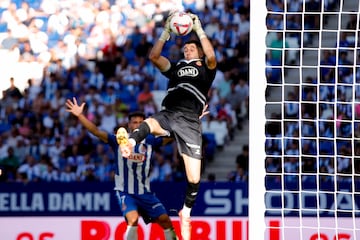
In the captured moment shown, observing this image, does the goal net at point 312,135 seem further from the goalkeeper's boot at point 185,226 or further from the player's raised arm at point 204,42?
the goalkeeper's boot at point 185,226

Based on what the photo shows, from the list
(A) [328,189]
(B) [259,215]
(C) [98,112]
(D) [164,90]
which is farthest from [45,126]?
(B) [259,215]

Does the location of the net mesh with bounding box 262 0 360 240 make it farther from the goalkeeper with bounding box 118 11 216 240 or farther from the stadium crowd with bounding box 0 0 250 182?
the goalkeeper with bounding box 118 11 216 240

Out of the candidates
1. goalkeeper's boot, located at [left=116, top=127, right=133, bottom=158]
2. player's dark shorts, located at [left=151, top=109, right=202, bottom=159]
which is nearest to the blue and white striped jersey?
player's dark shorts, located at [left=151, top=109, right=202, bottom=159]

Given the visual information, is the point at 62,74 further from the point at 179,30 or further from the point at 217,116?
the point at 179,30

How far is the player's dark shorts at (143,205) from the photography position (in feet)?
32.6

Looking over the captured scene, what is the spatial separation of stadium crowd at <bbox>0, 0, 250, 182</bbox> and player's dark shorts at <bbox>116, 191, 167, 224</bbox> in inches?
106

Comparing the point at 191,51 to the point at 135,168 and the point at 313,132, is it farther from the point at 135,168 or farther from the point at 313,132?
the point at 313,132

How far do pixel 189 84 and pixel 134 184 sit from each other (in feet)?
3.78

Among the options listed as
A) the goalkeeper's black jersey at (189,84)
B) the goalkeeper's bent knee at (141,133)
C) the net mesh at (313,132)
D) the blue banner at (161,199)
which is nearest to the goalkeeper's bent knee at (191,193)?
the goalkeeper's black jersey at (189,84)

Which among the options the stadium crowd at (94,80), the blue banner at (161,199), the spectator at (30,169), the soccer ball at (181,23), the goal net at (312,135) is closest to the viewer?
the soccer ball at (181,23)

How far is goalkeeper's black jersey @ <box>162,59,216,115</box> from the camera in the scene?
380 inches

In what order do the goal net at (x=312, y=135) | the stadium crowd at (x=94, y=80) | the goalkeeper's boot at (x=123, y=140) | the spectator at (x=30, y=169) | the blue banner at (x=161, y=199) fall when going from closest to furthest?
the goalkeeper's boot at (x=123, y=140) < the goal net at (x=312, y=135) < the blue banner at (x=161, y=199) < the spectator at (x=30, y=169) < the stadium crowd at (x=94, y=80)

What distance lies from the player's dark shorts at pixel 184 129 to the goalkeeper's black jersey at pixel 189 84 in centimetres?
7

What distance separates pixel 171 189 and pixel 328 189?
1835 mm
